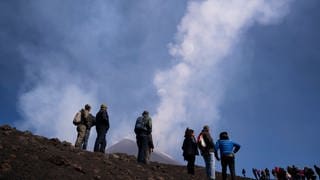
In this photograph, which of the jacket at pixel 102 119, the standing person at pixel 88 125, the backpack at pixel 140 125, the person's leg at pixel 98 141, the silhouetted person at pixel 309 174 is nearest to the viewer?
the backpack at pixel 140 125

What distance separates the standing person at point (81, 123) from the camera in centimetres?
1845

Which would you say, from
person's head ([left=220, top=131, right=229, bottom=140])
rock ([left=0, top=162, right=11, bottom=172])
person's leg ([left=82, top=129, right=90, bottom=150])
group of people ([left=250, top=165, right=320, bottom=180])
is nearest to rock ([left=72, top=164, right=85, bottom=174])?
rock ([left=0, top=162, right=11, bottom=172])

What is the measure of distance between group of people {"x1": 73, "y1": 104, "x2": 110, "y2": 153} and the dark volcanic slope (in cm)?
140

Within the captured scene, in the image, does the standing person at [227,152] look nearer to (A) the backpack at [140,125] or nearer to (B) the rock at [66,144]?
(A) the backpack at [140,125]

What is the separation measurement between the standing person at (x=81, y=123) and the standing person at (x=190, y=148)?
17.0ft

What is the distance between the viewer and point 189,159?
17.5 meters

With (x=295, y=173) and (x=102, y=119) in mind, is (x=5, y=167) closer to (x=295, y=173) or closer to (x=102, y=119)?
(x=102, y=119)

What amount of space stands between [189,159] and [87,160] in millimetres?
5491

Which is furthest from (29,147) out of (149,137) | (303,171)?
(303,171)

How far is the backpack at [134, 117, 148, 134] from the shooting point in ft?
57.3

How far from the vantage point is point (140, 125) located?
1745 centimetres

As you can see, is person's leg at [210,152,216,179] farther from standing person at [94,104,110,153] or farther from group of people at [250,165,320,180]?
group of people at [250,165,320,180]

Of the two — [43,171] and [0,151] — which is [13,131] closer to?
[0,151]

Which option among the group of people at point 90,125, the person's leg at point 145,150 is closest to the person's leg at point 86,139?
the group of people at point 90,125
